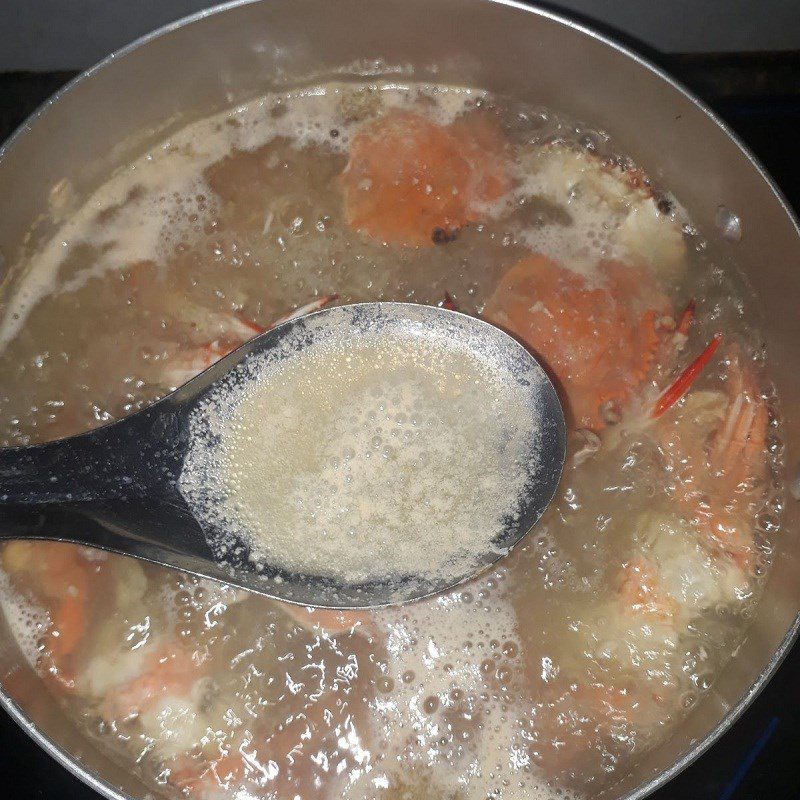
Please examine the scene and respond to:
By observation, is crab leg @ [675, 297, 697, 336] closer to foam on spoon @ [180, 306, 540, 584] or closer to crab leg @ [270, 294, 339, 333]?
foam on spoon @ [180, 306, 540, 584]

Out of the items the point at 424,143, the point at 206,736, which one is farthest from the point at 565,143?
the point at 206,736

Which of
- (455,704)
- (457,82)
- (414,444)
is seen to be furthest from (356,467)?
(457,82)

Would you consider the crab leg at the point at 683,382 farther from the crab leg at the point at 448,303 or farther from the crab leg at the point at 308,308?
the crab leg at the point at 308,308

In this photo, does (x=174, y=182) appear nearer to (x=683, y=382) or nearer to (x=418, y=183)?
(x=418, y=183)

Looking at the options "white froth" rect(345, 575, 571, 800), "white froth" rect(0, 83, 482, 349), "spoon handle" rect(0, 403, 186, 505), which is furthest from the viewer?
"white froth" rect(0, 83, 482, 349)

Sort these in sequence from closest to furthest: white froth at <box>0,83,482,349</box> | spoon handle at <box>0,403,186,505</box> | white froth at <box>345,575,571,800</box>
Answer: spoon handle at <box>0,403,186,505</box> < white froth at <box>345,575,571,800</box> < white froth at <box>0,83,482,349</box>

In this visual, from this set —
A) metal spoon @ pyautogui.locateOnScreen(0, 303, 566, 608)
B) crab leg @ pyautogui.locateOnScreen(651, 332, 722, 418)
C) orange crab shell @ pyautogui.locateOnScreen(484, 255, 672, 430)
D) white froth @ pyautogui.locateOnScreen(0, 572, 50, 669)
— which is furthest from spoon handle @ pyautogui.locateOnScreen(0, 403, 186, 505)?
crab leg @ pyautogui.locateOnScreen(651, 332, 722, 418)

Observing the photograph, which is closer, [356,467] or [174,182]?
[356,467]
